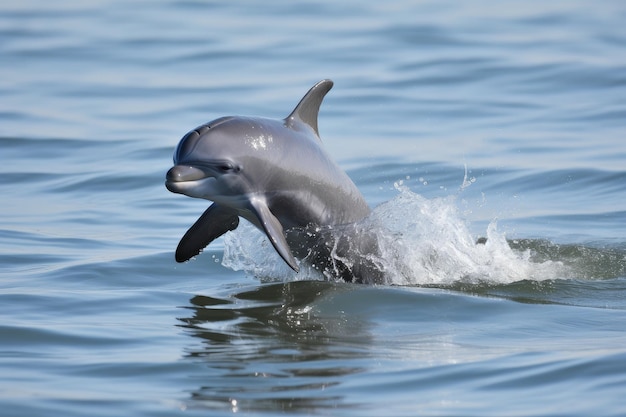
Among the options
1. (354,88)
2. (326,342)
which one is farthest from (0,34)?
(326,342)

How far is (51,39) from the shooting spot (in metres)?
25.4

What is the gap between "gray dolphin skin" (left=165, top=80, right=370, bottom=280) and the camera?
8.53 m

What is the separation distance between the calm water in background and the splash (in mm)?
27

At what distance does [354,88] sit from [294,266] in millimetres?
12282

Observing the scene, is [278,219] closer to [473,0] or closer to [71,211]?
[71,211]

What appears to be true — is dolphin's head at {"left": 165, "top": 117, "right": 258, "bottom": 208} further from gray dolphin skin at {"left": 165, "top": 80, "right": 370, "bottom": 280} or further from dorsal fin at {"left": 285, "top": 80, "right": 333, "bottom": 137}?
dorsal fin at {"left": 285, "top": 80, "right": 333, "bottom": 137}

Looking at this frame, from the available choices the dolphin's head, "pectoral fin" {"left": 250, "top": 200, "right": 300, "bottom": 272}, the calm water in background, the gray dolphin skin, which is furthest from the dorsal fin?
the calm water in background

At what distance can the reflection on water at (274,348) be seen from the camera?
21.6 feet

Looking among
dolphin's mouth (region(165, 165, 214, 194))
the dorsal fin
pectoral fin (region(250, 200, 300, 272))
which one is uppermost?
the dorsal fin

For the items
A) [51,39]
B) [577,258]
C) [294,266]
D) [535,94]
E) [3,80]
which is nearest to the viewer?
[294,266]

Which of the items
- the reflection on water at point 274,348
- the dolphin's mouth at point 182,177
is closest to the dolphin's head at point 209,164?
the dolphin's mouth at point 182,177

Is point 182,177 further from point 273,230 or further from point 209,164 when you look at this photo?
point 273,230

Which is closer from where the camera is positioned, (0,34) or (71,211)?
(71,211)

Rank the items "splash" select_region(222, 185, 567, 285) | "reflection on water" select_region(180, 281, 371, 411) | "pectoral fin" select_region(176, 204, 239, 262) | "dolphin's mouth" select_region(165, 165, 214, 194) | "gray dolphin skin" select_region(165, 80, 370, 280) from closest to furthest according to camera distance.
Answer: "reflection on water" select_region(180, 281, 371, 411), "dolphin's mouth" select_region(165, 165, 214, 194), "gray dolphin skin" select_region(165, 80, 370, 280), "pectoral fin" select_region(176, 204, 239, 262), "splash" select_region(222, 185, 567, 285)
